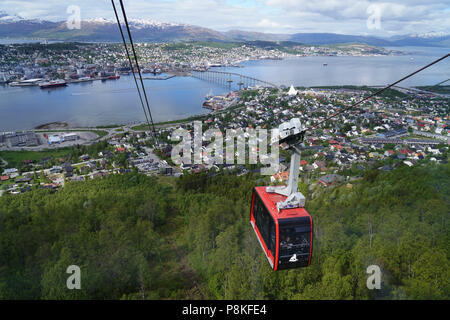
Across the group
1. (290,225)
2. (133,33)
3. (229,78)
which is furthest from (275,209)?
(133,33)

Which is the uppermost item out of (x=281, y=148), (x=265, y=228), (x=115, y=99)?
(x=265, y=228)

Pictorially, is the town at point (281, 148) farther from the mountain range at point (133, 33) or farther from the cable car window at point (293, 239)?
the mountain range at point (133, 33)

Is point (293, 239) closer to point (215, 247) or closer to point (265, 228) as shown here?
point (265, 228)

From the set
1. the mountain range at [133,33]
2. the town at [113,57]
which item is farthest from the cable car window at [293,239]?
the mountain range at [133,33]

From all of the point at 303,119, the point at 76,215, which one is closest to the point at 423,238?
the point at 76,215

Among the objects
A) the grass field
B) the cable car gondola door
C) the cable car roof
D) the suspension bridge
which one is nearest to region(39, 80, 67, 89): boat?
the suspension bridge

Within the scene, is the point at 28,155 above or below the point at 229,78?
below
